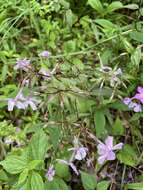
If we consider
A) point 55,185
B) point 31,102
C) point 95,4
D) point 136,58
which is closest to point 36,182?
point 55,185

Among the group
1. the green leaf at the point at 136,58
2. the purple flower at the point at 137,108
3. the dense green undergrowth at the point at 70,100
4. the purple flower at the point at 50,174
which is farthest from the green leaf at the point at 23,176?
the green leaf at the point at 136,58

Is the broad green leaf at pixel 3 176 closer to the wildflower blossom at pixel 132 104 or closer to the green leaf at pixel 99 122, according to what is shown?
the green leaf at pixel 99 122

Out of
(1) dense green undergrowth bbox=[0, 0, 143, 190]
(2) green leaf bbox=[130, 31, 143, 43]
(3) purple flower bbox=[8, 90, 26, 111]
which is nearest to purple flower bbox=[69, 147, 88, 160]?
(1) dense green undergrowth bbox=[0, 0, 143, 190]

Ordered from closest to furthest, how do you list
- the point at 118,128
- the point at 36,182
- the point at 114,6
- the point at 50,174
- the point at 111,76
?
1. the point at 36,182
2. the point at 50,174
3. the point at 111,76
4. the point at 118,128
5. the point at 114,6

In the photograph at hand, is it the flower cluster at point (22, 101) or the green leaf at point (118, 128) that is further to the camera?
the green leaf at point (118, 128)

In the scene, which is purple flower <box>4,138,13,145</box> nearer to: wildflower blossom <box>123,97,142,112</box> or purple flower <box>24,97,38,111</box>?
purple flower <box>24,97,38,111</box>

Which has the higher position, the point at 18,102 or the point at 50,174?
the point at 18,102

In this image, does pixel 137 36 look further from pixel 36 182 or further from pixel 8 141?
pixel 36 182
